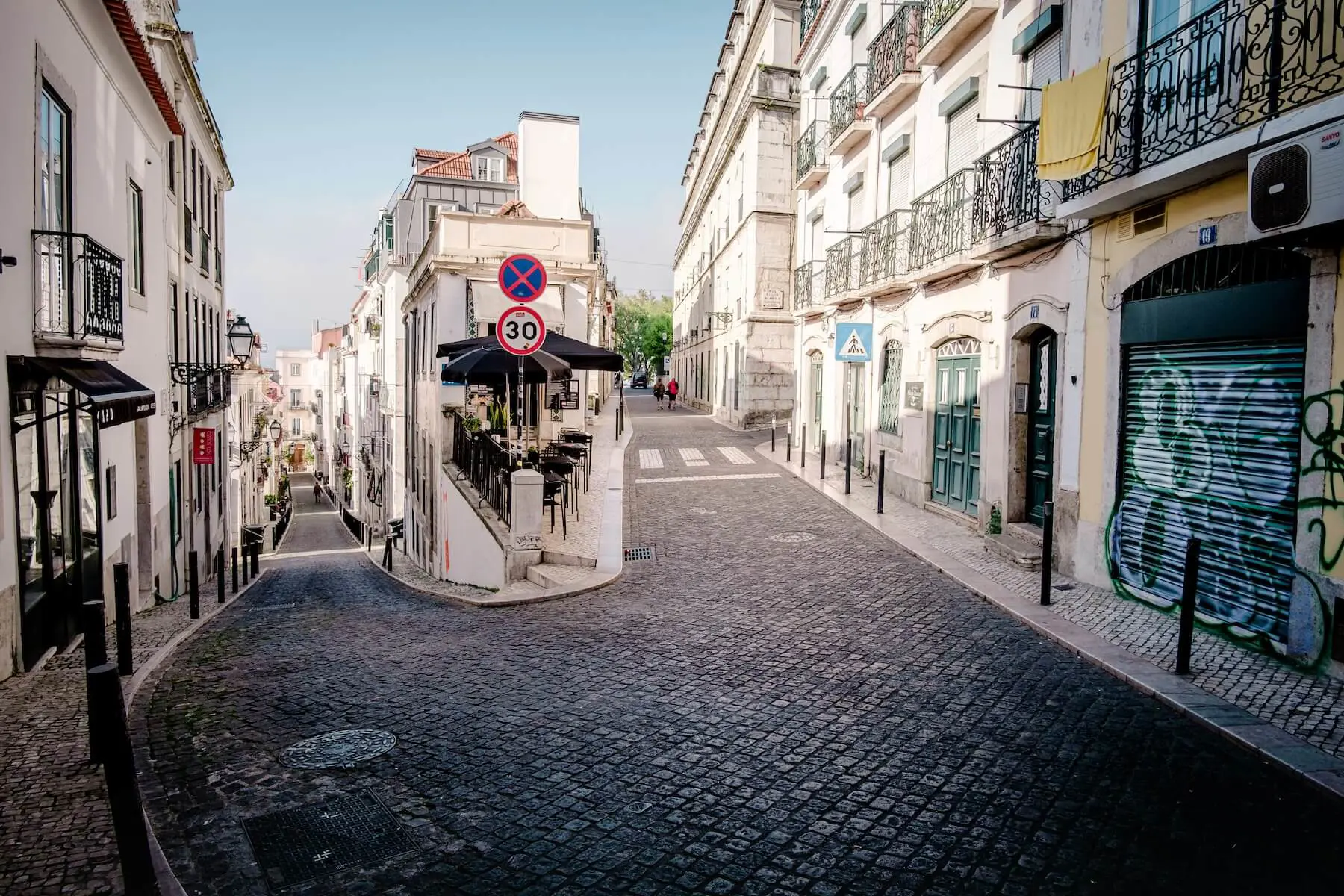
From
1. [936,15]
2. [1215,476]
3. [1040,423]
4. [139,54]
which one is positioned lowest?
[1215,476]

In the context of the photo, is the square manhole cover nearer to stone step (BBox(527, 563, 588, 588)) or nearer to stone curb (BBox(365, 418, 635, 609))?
stone curb (BBox(365, 418, 635, 609))

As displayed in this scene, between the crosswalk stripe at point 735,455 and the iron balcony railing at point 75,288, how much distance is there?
1368 centimetres

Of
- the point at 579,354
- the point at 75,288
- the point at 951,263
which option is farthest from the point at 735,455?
the point at 75,288

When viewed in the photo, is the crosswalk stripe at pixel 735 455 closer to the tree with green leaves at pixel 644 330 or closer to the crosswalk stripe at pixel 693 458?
the crosswalk stripe at pixel 693 458

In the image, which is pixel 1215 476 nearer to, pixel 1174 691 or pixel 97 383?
pixel 1174 691

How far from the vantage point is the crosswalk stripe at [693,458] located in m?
19.7

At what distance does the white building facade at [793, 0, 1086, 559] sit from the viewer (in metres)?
10.7

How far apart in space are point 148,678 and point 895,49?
1512 centimetres

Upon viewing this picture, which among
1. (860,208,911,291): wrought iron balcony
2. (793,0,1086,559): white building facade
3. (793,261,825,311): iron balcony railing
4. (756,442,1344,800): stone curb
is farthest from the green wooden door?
(793,261,825,311): iron balcony railing

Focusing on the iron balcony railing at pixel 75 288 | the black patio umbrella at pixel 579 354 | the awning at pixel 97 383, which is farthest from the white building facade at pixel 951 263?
the iron balcony railing at pixel 75 288

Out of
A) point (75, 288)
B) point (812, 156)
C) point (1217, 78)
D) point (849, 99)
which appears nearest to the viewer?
point (1217, 78)

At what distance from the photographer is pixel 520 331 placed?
918 cm

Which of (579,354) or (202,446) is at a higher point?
(579,354)

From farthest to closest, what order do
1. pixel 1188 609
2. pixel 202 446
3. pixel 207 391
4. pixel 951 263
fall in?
pixel 207 391 < pixel 202 446 < pixel 951 263 < pixel 1188 609
